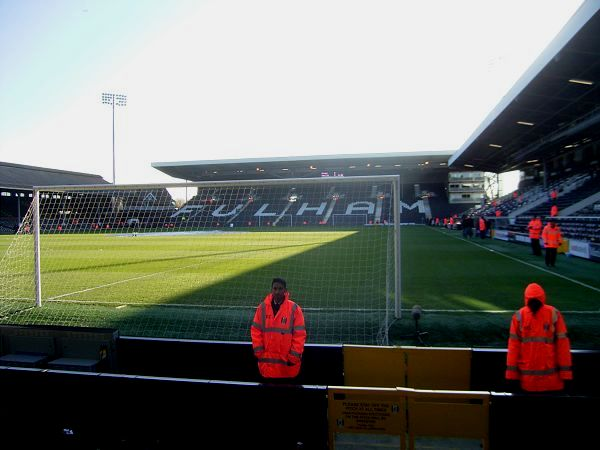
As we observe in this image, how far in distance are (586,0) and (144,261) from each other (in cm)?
1742

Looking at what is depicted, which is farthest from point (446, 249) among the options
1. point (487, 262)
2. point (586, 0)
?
point (586, 0)

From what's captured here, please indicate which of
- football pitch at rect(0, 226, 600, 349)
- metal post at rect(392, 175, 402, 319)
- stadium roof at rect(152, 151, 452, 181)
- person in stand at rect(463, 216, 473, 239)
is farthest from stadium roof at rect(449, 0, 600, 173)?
stadium roof at rect(152, 151, 452, 181)

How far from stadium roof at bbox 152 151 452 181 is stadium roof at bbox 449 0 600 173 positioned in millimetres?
10124

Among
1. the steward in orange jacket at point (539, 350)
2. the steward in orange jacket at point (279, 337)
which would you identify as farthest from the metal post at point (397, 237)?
the steward in orange jacket at point (279, 337)

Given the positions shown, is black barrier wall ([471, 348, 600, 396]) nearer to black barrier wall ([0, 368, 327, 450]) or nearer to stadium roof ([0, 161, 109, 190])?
black barrier wall ([0, 368, 327, 450])

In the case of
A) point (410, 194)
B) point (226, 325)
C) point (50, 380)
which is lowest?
point (226, 325)

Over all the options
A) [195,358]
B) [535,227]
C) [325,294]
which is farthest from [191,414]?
[535,227]

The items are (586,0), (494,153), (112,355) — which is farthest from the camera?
(494,153)

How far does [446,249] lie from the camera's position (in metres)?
20.0

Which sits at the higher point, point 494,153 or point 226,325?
point 494,153

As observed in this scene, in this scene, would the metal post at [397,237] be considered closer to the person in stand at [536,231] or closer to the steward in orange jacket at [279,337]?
the steward in orange jacket at [279,337]

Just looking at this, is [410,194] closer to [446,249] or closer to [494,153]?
[494,153]

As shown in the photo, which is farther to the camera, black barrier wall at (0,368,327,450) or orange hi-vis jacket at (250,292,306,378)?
orange hi-vis jacket at (250,292,306,378)

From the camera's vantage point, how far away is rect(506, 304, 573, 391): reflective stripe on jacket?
3590 mm
